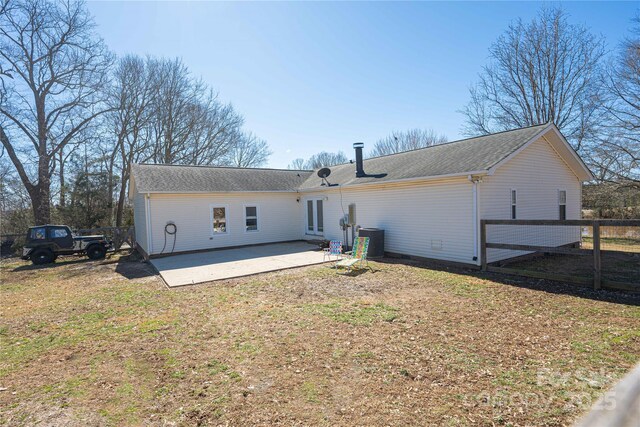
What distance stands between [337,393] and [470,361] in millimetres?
1830

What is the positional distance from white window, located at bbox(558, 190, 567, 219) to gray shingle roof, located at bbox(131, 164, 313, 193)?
38.6ft

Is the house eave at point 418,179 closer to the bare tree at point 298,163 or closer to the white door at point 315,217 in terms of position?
the white door at point 315,217

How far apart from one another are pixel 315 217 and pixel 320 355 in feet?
40.7

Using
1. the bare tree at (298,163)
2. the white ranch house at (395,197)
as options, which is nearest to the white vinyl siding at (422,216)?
the white ranch house at (395,197)

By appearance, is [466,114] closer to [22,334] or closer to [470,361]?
[470,361]

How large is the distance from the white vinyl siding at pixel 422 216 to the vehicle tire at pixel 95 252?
11265mm

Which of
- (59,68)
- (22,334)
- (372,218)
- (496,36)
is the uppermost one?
(496,36)

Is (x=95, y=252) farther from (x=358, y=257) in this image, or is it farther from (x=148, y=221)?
(x=358, y=257)

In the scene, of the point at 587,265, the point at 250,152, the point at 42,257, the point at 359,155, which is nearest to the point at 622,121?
the point at 587,265

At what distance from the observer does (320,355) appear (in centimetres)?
452

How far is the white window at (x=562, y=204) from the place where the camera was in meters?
13.0

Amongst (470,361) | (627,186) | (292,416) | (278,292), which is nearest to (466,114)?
(627,186)

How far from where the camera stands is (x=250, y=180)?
57.2 feet

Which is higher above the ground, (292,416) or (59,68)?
(59,68)
